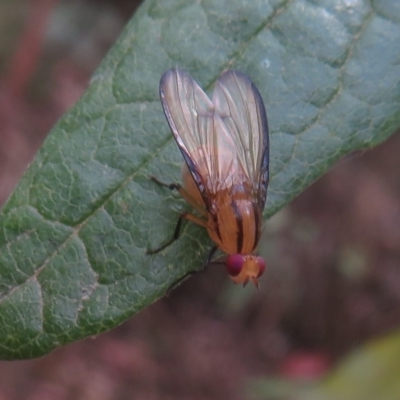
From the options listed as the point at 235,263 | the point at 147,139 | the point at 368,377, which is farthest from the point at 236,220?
the point at 368,377

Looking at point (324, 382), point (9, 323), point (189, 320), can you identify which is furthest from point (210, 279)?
point (9, 323)

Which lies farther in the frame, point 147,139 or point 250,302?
point 250,302

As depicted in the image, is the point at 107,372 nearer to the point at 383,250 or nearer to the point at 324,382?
the point at 324,382

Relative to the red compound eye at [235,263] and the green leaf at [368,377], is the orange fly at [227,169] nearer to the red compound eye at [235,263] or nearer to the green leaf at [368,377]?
the red compound eye at [235,263]

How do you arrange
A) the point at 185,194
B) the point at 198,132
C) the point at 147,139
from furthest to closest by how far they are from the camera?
the point at 198,132 → the point at 185,194 → the point at 147,139

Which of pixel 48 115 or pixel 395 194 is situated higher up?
pixel 395 194

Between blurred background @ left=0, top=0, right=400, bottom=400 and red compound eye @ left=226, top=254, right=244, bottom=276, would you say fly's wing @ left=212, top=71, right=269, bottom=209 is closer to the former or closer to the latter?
red compound eye @ left=226, top=254, right=244, bottom=276

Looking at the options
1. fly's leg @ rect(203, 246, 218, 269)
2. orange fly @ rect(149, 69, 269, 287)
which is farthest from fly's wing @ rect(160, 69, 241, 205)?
fly's leg @ rect(203, 246, 218, 269)

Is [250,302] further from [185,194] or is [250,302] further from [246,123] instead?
[185,194]
